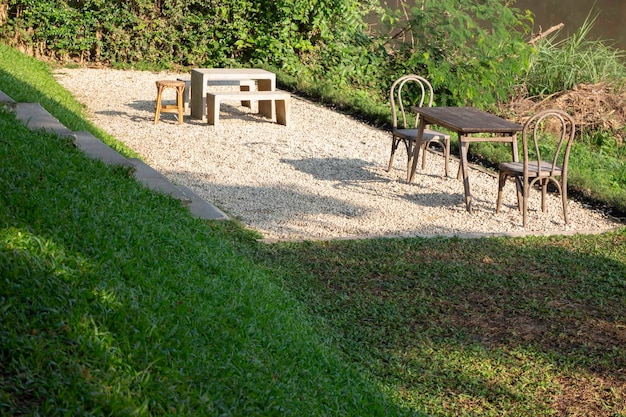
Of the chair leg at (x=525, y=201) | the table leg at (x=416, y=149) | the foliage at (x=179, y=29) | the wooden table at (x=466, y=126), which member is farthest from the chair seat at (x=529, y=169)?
the foliage at (x=179, y=29)

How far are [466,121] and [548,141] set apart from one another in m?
3.45

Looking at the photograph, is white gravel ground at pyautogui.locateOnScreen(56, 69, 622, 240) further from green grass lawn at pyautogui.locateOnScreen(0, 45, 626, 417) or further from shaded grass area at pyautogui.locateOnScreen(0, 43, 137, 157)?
green grass lawn at pyautogui.locateOnScreen(0, 45, 626, 417)

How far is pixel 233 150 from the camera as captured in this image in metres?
8.48

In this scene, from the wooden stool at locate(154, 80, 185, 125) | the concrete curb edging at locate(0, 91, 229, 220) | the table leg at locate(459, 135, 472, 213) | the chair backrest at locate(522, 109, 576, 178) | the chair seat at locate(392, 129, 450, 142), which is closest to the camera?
the concrete curb edging at locate(0, 91, 229, 220)

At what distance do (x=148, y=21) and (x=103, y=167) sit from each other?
29.6 feet

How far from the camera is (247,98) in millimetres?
9562

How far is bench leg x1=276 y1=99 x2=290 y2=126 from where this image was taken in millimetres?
9766

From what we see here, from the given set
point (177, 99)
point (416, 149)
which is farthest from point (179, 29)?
point (416, 149)

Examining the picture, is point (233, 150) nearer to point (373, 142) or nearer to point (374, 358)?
point (373, 142)

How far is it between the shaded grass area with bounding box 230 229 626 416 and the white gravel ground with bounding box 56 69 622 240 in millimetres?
497

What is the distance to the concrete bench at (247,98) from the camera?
9433 millimetres

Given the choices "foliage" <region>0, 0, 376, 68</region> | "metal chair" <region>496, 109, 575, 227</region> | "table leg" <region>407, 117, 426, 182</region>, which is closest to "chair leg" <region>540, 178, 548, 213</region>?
"metal chair" <region>496, 109, 575, 227</region>

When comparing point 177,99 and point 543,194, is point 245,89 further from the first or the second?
point 543,194

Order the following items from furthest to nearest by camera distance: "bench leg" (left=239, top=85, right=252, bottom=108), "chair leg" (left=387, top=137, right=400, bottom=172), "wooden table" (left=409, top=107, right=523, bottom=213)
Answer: "bench leg" (left=239, top=85, right=252, bottom=108)
"chair leg" (left=387, top=137, right=400, bottom=172)
"wooden table" (left=409, top=107, right=523, bottom=213)
